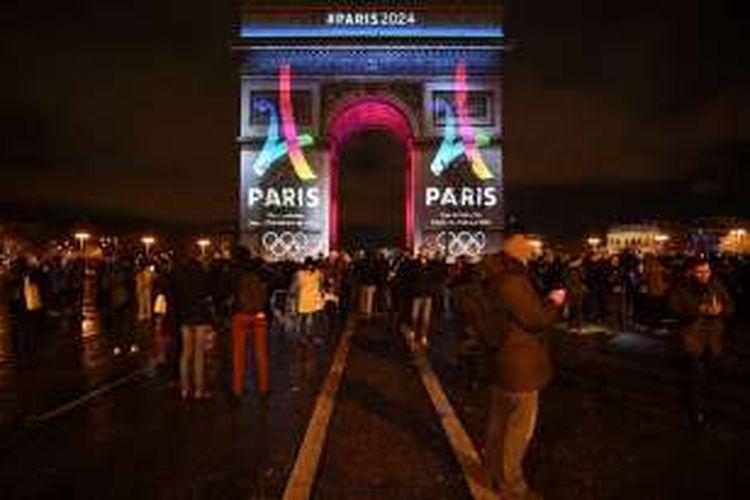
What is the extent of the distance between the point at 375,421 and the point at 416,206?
45.0m

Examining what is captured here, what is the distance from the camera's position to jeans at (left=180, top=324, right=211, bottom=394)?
39.9ft

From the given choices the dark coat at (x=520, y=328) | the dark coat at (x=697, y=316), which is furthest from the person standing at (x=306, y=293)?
the dark coat at (x=520, y=328)

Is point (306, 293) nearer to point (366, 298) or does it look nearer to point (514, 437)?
point (366, 298)

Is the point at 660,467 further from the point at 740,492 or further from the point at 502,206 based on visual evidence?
the point at 502,206

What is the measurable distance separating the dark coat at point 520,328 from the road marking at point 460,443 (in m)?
0.92

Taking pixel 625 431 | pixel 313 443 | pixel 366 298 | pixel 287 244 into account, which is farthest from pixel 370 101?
pixel 313 443

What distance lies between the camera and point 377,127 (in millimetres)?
63969

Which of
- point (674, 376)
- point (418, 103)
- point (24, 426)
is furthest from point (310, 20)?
point (24, 426)

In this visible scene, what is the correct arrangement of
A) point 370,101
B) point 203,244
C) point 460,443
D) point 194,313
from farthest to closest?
1. point 370,101
2. point 203,244
3. point 194,313
4. point 460,443

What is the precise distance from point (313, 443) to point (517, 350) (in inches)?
126

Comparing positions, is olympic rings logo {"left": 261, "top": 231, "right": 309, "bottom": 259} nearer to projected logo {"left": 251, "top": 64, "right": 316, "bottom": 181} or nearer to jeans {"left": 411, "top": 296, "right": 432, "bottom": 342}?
projected logo {"left": 251, "top": 64, "right": 316, "bottom": 181}

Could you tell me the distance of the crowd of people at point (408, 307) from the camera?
705 centimetres

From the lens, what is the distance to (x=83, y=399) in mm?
12375

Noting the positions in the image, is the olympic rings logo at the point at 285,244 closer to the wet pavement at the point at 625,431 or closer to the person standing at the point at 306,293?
the person standing at the point at 306,293
